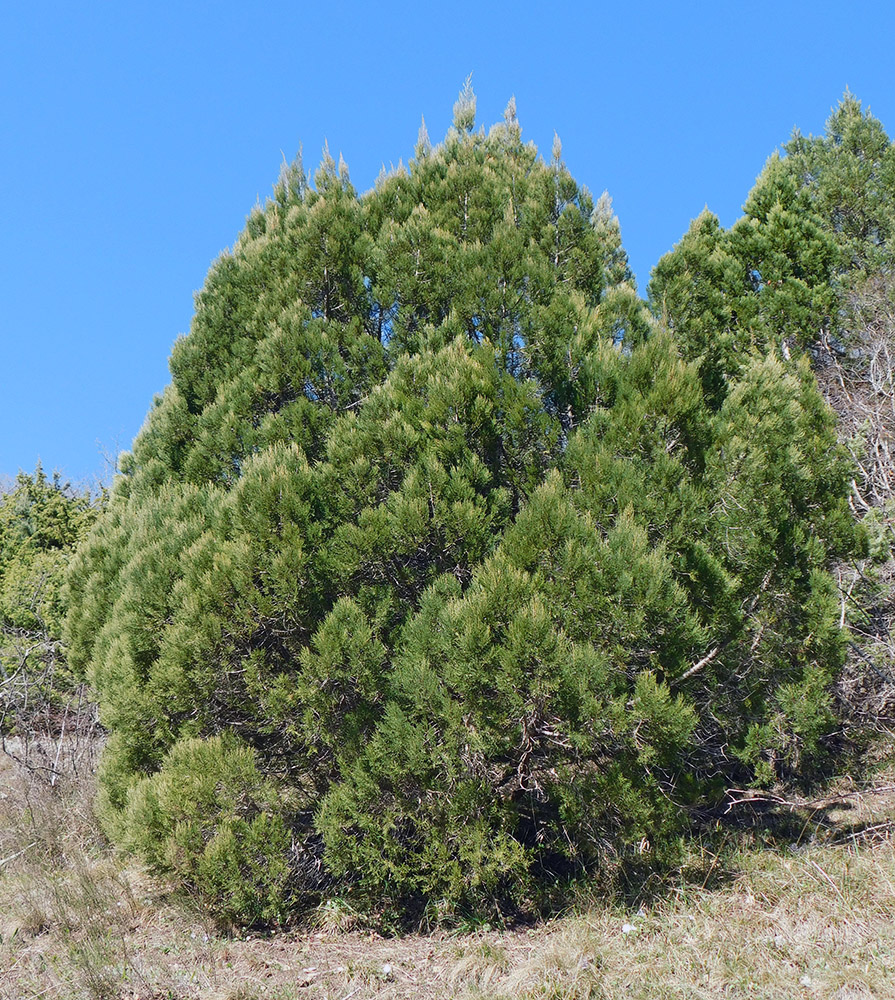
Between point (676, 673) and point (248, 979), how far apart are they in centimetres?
260

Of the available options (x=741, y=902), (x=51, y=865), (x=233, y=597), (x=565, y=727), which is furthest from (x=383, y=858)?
(x=51, y=865)

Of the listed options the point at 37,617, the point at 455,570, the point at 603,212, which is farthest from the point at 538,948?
the point at 37,617

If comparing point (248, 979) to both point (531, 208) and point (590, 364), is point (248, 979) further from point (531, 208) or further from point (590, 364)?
point (531, 208)

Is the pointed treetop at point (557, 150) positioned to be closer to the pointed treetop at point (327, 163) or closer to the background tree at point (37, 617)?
the pointed treetop at point (327, 163)

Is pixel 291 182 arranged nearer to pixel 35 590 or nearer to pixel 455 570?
pixel 455 570

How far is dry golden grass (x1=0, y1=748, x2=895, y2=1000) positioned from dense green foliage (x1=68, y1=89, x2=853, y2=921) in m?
0.28

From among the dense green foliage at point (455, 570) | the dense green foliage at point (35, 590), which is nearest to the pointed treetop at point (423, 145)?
the dense green foliage at point (455, 570)

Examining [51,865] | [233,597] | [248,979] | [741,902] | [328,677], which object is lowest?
[741,902]

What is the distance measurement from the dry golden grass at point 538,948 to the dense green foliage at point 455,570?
0.92ft

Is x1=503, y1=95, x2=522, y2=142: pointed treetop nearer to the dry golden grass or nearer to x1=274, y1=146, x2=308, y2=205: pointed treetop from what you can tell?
x1=274, y1=146, x2=308, y2=205: pointed treetop

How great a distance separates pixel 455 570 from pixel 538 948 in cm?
195

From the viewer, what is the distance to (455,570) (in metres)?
4.24

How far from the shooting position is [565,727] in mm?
3795

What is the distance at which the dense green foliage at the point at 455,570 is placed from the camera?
3861 millimetres
